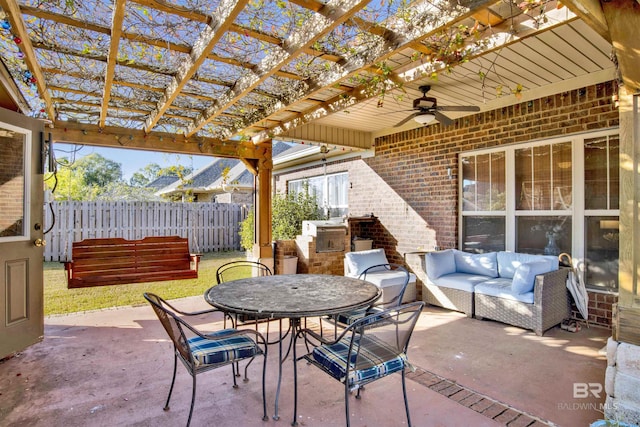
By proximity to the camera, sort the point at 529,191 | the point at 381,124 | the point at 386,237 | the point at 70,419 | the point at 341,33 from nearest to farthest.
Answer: the point at 70,419
the point at 341,33
the point at 529,191
the point at 381,124
the point at 386,237

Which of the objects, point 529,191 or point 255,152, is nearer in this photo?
point 529,191

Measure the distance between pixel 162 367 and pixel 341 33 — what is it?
132 inches

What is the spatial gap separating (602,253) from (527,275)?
3.55ft

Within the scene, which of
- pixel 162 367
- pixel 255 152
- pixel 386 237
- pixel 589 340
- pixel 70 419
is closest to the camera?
pixel 70 419

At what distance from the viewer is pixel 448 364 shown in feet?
11.1

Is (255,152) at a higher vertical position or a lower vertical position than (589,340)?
higher

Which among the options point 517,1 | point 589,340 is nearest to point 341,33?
point 517,1

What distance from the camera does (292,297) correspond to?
109 inches

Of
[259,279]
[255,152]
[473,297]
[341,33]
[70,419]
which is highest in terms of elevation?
[341,33]

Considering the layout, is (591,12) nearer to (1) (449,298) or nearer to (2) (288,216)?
(1) (449,298)

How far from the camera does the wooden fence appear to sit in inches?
368

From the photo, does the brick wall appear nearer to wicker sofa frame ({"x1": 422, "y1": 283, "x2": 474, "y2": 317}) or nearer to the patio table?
wicker sofa frame ({"x1": 422, "y1": 283, "x2": 474, "y2": 317})

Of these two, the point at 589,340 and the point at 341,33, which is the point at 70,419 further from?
the point at 589,340

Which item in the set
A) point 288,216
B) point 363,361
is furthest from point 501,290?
point 288,216
